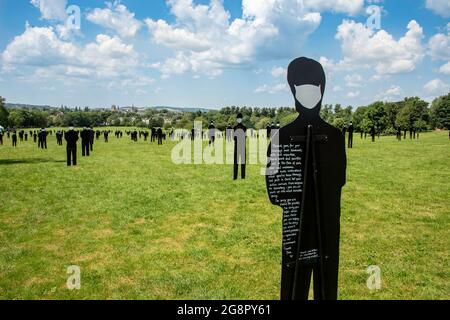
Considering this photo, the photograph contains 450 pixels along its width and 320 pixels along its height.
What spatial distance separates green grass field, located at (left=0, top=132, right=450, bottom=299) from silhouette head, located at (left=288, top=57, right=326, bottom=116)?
2986mm

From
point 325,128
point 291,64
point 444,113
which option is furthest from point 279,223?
point 444,113

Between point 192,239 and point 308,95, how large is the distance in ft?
15.6

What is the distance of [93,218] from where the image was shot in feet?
32.5

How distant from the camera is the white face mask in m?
4.58

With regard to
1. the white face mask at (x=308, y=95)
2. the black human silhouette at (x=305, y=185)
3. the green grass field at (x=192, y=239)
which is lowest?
the green grass field at (x=192, y=239)

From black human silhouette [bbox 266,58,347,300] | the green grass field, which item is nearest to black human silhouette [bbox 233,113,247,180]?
the green grass field

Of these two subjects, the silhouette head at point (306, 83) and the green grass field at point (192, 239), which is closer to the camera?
the silhouette head at point (306, 83)

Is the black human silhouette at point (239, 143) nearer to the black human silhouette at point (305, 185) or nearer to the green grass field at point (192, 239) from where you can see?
the green grass field at point (192, 239)

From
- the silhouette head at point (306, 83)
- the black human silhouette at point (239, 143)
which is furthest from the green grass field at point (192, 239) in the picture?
the silhouette head at point (306, 83)

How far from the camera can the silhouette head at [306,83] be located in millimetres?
4566

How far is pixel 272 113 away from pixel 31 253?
538 feet

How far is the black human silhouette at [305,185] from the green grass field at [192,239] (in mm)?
1159

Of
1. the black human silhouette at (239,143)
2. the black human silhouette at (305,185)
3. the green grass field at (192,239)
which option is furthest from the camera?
the black human silhouette at (239,143)

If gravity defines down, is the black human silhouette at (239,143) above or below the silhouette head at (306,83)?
below
